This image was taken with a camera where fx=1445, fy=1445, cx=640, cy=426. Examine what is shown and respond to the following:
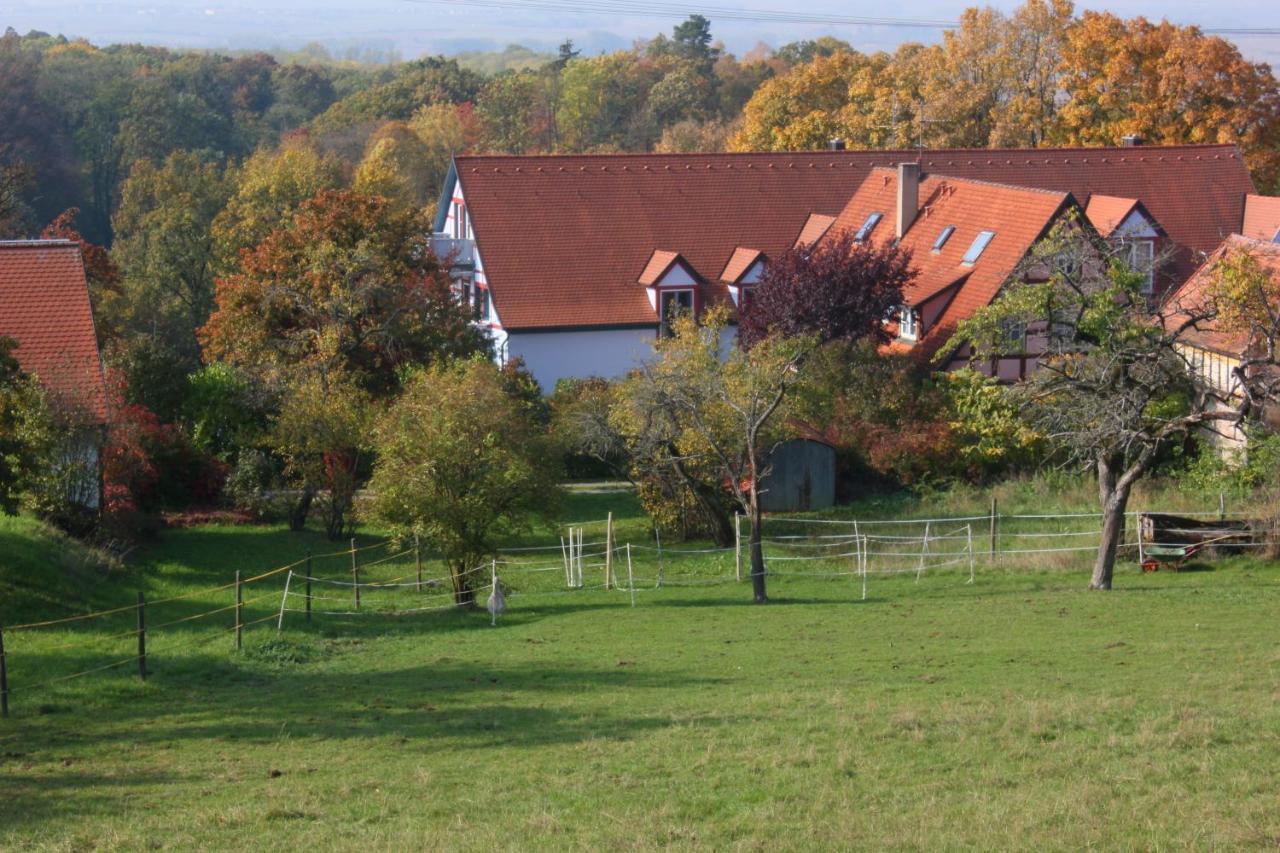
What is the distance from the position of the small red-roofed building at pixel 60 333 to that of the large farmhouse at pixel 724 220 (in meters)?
13.7

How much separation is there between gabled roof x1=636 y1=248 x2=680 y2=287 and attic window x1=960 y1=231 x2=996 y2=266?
9.19 metres

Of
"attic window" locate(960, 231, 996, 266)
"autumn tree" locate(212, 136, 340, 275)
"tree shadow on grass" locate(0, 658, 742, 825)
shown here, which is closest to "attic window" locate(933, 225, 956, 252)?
"attic window" locate(960, 231, 996, 266)

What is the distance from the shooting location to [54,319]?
101 feet

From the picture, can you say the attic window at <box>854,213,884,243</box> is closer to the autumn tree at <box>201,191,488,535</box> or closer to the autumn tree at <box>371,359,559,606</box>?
the autumn tree at <box>201,191,488,535</box>

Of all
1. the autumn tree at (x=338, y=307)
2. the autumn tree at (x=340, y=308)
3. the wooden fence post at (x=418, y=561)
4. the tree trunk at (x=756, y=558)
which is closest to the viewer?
the tree trunk at (x=756, y=558)

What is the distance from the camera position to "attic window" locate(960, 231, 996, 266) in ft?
137

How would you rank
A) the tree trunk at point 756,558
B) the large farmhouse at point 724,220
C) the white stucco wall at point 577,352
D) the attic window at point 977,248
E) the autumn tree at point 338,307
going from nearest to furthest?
the tree trunk at point 756,558 → the autumn tree at point 338,307 → the attic window at point 977,248 → the large farmhouse at point 724,220 → the white stucco wall at point 577,352

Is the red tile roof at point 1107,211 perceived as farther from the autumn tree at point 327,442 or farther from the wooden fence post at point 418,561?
the wooden fence post at point 418,561

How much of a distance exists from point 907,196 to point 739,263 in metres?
5.76

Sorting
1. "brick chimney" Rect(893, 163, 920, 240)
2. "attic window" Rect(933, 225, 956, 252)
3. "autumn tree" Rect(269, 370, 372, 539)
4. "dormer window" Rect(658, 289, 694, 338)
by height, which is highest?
"brick chimney" Rect(893, 163, 920, 240)

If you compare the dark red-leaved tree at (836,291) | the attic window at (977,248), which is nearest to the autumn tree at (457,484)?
the dark red-leaved tree at (836,291)

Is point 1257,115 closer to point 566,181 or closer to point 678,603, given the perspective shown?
point 566,181

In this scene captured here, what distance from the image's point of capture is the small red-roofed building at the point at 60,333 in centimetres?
2803

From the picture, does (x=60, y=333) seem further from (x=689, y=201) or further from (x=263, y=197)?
(x=263, y=197)
